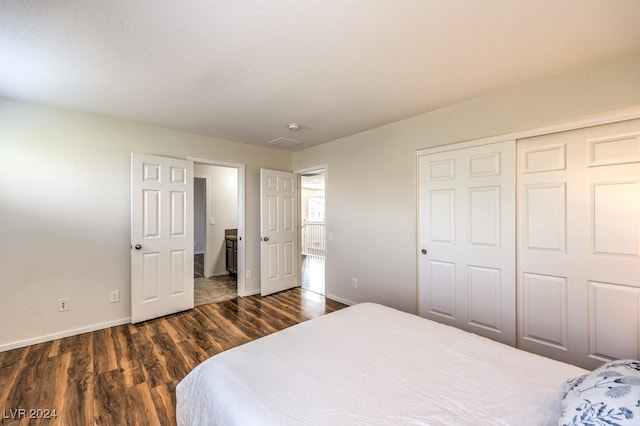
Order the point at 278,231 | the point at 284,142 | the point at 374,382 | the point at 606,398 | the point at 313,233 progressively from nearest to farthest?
the point at 606,398 → the point at 374,382 → the point at 284,142 → the point at 278,231 → the point at 313,233

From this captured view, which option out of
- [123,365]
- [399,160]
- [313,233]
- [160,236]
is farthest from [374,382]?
[313,233]

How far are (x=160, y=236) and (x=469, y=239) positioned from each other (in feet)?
11.4

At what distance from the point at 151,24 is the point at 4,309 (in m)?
2.96

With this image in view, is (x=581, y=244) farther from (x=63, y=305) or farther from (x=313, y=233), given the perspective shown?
(x=313, y=233)

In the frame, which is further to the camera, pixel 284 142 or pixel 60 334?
pixel 284 142

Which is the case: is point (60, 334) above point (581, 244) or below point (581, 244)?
below

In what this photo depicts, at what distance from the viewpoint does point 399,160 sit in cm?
309

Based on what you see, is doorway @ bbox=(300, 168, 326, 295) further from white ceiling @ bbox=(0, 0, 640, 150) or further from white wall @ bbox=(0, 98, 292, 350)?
white wall @ bbox=(0, 98, 292, 350)

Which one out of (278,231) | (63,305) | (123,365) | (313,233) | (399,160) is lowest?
(123,365)

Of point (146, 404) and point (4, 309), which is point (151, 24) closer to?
point (146, 404)

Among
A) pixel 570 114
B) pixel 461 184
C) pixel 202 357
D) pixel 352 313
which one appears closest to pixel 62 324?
pixel 202 357

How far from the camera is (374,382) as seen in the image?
3.74 feet

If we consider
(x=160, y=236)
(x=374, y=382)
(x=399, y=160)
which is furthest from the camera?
(x=160, y=236)

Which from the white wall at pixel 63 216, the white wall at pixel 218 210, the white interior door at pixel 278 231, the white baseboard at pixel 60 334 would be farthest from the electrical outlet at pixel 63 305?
the white wall at pixel 218 210
